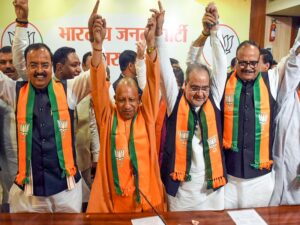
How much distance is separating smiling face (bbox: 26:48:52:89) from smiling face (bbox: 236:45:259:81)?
1073mm

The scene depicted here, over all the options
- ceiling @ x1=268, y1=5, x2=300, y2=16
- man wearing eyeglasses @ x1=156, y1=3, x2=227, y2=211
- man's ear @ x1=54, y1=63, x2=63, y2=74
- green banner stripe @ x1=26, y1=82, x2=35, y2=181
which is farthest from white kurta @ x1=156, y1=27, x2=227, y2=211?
ceiling @ x1=268, y1=5, x2=300, y2=16

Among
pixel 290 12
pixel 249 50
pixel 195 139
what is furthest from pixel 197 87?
pixel 290 12

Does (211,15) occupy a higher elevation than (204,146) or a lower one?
higher

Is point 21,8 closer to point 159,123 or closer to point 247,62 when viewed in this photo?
point 159,123

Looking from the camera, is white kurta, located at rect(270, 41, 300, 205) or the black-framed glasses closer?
the black-framed glasses

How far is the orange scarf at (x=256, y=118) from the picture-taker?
1.80m

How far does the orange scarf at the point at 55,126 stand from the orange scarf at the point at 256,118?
35.9 inches

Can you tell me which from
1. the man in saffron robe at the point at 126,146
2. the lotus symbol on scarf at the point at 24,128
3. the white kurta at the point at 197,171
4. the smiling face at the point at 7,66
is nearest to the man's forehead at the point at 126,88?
the man in saffron robe at the point at 126,146

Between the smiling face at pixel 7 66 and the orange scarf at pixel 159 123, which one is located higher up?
the smiling face at pixel 7 66

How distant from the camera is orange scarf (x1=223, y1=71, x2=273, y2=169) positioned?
5.90ft

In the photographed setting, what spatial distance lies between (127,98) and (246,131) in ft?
2.43

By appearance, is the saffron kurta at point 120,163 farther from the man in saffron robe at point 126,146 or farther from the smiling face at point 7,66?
the smiling face at point 7,66

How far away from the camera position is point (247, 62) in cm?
177

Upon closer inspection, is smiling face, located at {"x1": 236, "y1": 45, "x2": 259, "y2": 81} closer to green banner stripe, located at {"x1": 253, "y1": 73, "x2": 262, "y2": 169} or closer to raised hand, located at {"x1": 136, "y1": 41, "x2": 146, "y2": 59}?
green banner stripe, located at {"x1": 253, "y1": 73, "x2": 262, "y2": 169}
